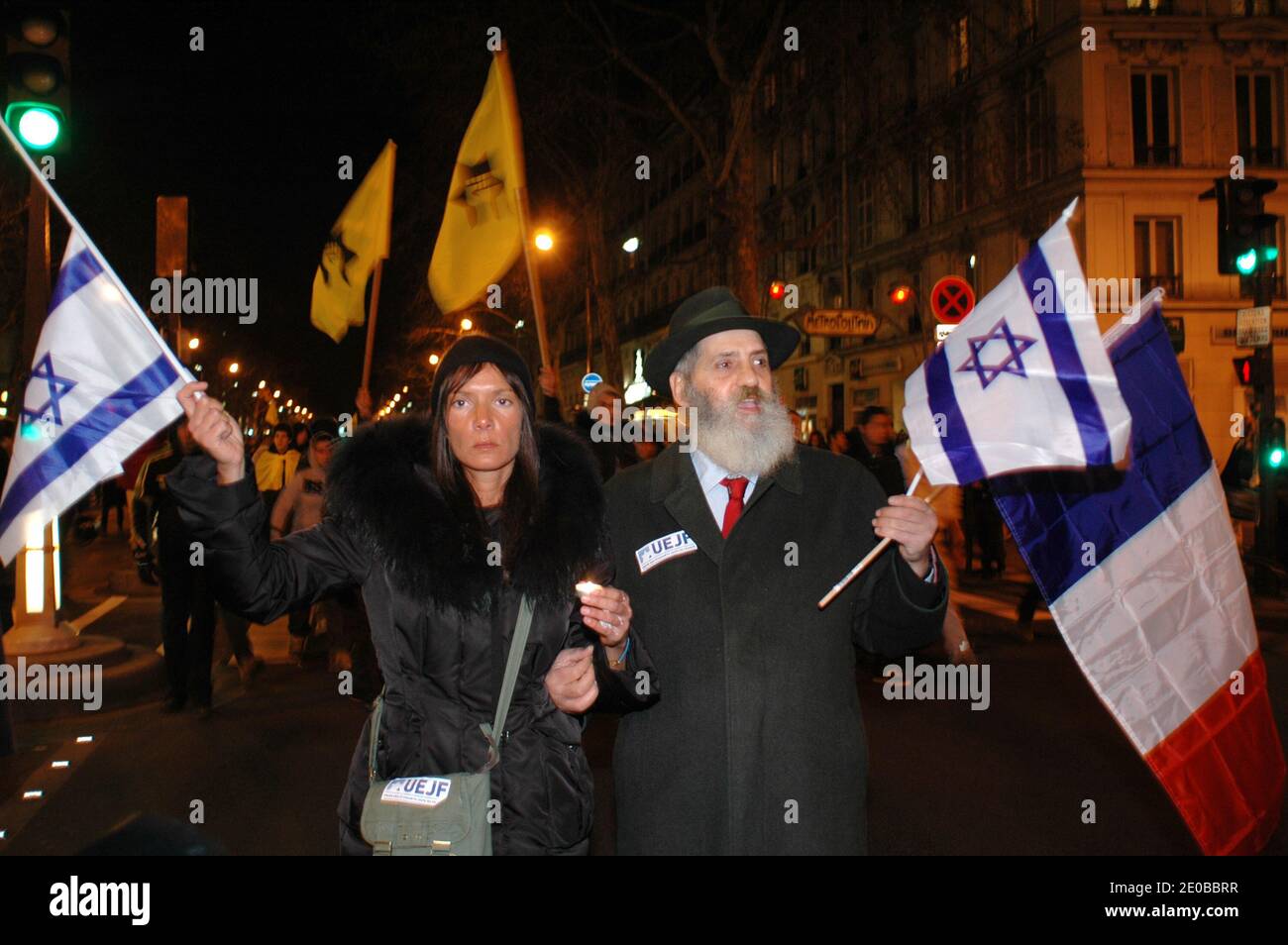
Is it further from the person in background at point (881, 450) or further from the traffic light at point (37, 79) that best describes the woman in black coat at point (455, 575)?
the person in background at point (881, 450)

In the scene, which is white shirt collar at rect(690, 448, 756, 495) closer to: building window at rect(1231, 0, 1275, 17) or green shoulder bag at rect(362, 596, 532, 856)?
green shoulder bag at rect(362, 596, 532, 856)

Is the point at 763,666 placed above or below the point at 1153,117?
below

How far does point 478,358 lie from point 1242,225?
36.7 ft

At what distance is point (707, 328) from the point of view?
3180 millimetres

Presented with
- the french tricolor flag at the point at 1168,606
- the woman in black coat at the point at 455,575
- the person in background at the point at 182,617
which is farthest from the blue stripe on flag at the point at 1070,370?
the person in background at the point at 182,617

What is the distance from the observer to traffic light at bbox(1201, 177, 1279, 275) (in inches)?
456

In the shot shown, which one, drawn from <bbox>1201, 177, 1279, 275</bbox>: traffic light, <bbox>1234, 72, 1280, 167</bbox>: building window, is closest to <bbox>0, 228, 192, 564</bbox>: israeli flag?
<bbox>1201, 177, 1279, 275</bbox>: traffic light

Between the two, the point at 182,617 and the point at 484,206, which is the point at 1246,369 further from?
the point at 182,617

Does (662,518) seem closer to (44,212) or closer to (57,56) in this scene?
(57,56)

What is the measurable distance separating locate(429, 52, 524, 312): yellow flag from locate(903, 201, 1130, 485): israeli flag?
6.98 meters

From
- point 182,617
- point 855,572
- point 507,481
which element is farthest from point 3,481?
point 855,572
